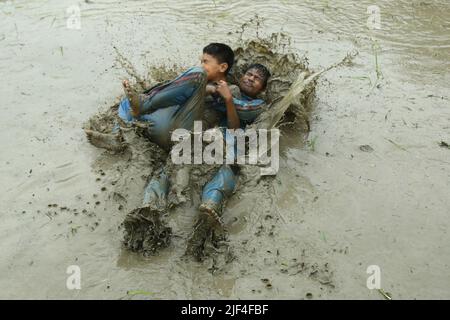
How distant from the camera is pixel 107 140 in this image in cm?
441

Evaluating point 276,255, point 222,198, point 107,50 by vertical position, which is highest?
point 107,50

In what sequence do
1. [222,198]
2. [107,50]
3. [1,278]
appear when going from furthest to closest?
1. [107,50]
2. [222,198]
3. [1,278]

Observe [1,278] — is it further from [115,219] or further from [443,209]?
[443,209]

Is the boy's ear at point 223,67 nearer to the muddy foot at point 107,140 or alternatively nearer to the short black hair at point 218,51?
the short black hair at point 218,51

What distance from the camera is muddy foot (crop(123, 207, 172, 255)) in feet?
10.4

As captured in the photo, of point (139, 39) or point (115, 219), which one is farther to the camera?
point (139, 39)

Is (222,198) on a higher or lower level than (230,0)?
lower

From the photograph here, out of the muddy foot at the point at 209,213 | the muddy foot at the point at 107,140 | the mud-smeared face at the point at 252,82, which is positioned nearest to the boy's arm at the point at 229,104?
the mud-smeared face at the point at 252,82

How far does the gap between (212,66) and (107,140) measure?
3.73 feet

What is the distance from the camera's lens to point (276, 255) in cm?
332

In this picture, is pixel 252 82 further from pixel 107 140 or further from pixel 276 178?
pixel 107 140

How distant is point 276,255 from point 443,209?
140 centimetres

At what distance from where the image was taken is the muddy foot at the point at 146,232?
3.18 meters

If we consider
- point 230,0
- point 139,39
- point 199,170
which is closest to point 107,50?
point 139,39
